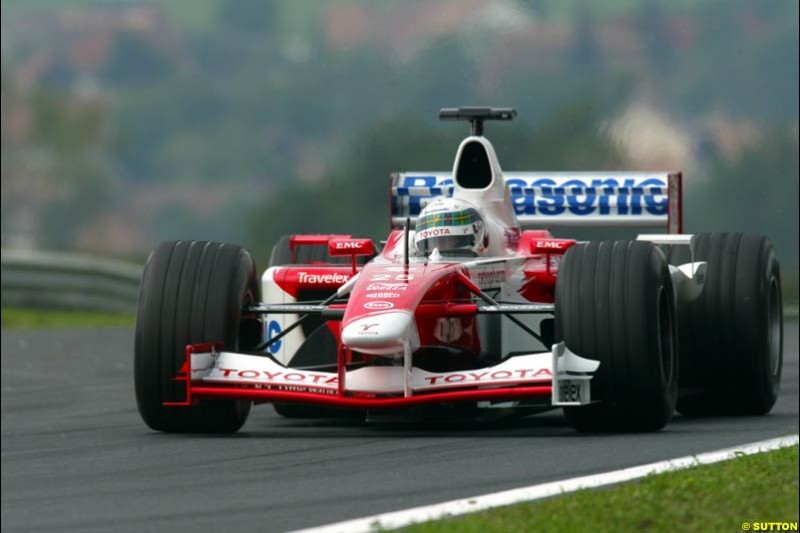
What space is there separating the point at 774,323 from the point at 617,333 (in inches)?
105

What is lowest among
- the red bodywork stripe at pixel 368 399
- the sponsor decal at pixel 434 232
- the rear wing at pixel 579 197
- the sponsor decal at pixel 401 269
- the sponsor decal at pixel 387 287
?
the red bodywork stripe at pixel 368 399

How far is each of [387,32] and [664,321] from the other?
10.4 metres

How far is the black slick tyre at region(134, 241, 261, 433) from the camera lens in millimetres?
10102

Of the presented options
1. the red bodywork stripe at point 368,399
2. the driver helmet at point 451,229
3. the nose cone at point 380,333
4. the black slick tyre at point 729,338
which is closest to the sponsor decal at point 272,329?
the driver helmet at point 451,229

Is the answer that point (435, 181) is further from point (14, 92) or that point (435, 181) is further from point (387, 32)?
point (14, 92)

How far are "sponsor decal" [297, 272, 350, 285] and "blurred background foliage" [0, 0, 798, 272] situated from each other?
25.4 ft

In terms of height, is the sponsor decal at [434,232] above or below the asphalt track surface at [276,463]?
above

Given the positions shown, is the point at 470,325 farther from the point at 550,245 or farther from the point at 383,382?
the point at 383,382

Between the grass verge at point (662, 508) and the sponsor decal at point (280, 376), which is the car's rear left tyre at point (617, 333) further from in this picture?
the grass verge at point (662, 508)

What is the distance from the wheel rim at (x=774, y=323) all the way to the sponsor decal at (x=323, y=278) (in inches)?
104

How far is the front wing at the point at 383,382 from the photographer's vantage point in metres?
9.48

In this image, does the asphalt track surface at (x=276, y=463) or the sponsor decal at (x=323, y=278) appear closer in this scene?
the asphalt track surface at (x=276, y=463)

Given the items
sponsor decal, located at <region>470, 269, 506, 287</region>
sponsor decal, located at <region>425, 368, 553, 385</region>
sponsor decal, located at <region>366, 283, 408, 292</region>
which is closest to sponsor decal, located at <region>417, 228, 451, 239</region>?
sponsor decal, located at <region>470, 269, 506, 287</region>

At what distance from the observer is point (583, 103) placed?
19.9m
